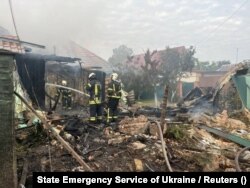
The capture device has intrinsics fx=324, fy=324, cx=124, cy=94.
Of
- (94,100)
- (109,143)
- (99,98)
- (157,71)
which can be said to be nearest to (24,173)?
(109,143)

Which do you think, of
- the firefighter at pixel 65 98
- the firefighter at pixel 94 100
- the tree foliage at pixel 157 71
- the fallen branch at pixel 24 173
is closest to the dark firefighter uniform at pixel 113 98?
the firefighter at pixel 94 100

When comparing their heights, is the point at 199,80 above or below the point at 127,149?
above

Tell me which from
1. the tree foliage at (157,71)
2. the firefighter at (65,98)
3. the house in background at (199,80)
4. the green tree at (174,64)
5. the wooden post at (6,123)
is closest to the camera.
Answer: the wooden post at (6,123)

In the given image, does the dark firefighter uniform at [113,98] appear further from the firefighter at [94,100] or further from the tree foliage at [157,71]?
the tree foliage at [157,71]

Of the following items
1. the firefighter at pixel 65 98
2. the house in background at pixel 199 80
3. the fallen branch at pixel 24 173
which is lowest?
the fallen branch at pixel 24 173

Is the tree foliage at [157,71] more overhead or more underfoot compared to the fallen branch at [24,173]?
more overhead

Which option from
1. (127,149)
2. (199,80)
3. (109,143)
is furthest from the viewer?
(199,80)

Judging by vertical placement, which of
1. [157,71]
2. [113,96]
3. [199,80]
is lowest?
[113,96]

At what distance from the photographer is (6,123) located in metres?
4.80

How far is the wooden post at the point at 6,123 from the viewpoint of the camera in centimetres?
476

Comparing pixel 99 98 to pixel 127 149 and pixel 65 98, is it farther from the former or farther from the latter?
pixel 65 98

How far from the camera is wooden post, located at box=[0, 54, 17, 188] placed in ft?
15.6

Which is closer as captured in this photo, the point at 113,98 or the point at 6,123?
the point at 6,123

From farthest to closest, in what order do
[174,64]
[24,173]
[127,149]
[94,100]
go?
[174,64] → [94,100] → [127,149] → [24,173]
